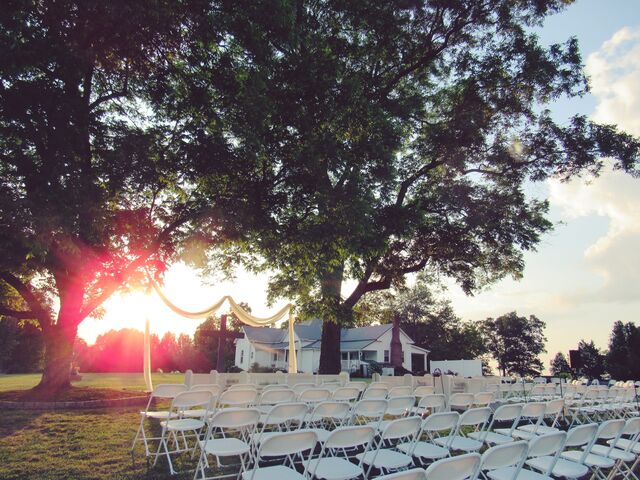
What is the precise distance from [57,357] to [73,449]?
20.7 feet

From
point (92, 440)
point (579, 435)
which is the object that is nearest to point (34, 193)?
point (92, 440)

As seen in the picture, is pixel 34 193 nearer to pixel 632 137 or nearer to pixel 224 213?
pixel 224 213

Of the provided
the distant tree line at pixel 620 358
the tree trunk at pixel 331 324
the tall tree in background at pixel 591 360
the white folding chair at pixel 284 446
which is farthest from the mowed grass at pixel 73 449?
the tall tree in background at pixel 591 360

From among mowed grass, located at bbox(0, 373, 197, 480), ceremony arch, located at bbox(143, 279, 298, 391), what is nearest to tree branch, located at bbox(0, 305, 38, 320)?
ceremony arch, located at bbox(143, 279, 298, 391)

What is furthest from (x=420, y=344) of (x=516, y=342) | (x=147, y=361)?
(x=147, y=361)

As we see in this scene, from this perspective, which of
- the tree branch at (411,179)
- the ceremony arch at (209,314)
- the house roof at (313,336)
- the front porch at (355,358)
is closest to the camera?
the ceremony arch at (209,314)

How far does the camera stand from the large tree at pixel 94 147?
24.1ft

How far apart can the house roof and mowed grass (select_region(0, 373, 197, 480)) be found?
27.3 meters

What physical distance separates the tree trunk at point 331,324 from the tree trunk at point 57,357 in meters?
7.88

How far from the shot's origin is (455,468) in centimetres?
260

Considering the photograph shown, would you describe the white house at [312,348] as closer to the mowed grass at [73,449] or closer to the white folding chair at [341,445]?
the mowed grass at [73,449]

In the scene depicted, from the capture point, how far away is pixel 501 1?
48.7ft

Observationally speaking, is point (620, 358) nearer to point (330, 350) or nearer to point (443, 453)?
point (330, 350)

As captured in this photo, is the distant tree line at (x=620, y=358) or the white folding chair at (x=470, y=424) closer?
the white folding chair at (x=470, y=424)
